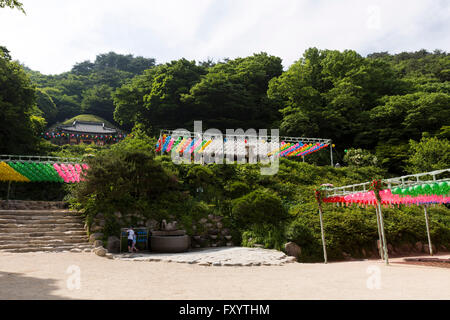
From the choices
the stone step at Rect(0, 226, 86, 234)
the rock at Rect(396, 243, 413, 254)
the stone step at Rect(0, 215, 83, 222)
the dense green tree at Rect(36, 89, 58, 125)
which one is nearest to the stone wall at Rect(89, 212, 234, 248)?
the stone step at Rect(0, 226, 86, 234)

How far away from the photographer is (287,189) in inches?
634

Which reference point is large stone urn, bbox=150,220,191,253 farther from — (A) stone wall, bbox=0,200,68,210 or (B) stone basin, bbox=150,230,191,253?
(A) stone wall, bbox=0,200,68,210

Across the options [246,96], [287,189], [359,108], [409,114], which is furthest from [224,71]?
[287,189]

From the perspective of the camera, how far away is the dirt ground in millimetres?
4645

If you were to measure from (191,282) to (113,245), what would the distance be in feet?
19.7

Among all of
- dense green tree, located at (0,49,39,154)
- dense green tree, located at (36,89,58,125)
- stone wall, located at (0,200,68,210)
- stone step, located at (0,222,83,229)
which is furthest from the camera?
dense green tree, located at (36,89,58,125)

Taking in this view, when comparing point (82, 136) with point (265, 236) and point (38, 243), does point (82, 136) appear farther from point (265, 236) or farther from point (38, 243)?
point (265, 236)

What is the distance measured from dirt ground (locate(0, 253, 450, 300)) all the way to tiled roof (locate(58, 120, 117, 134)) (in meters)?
36.4

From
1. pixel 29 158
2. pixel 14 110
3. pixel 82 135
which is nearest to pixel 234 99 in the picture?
pixel 14 110

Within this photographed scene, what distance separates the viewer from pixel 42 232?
11.2 meters

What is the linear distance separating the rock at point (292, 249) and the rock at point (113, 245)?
238 inches

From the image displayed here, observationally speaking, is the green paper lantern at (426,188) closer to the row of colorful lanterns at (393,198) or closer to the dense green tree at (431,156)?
the row of colorful lanterns at (393,198)

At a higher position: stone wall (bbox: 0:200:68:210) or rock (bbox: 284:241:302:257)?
stone wall (bbox: 0:200:68:210)
